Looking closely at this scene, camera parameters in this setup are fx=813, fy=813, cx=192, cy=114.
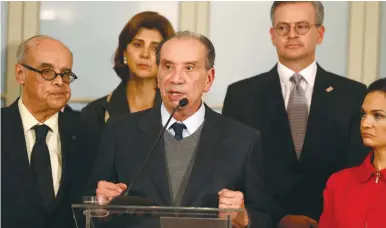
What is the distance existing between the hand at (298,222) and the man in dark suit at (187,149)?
1.50ft

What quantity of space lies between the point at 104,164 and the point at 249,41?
1.08m

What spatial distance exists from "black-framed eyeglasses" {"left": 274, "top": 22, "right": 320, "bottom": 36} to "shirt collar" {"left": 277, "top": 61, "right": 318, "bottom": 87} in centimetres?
16

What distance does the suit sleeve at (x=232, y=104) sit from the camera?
12.5 ft

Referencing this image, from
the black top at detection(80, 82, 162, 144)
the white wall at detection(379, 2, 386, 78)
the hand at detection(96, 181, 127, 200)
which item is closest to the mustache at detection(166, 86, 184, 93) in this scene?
the hand at detection(96, 181, 127, 200)

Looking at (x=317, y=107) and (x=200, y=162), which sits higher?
(x=317, y=107)

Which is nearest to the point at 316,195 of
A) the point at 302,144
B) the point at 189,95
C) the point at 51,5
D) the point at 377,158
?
the point at 302,144

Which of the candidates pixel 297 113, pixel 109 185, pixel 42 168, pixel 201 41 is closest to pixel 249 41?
pixel 297 113

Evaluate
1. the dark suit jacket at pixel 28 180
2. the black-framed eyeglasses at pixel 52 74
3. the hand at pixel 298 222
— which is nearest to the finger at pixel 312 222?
the hand at pixel 298 222

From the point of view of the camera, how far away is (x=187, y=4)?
3.99m

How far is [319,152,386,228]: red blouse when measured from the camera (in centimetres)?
299

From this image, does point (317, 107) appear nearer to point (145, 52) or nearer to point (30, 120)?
point (145, 52)

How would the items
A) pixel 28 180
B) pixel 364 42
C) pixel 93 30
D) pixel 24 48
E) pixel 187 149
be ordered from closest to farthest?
pixel 187 149 → pixel 28 180 → pixel 24 48 → pixel 364 42 → pixel 93 30

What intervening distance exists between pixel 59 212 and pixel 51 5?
1.11 meters

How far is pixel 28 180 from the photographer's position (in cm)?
356
